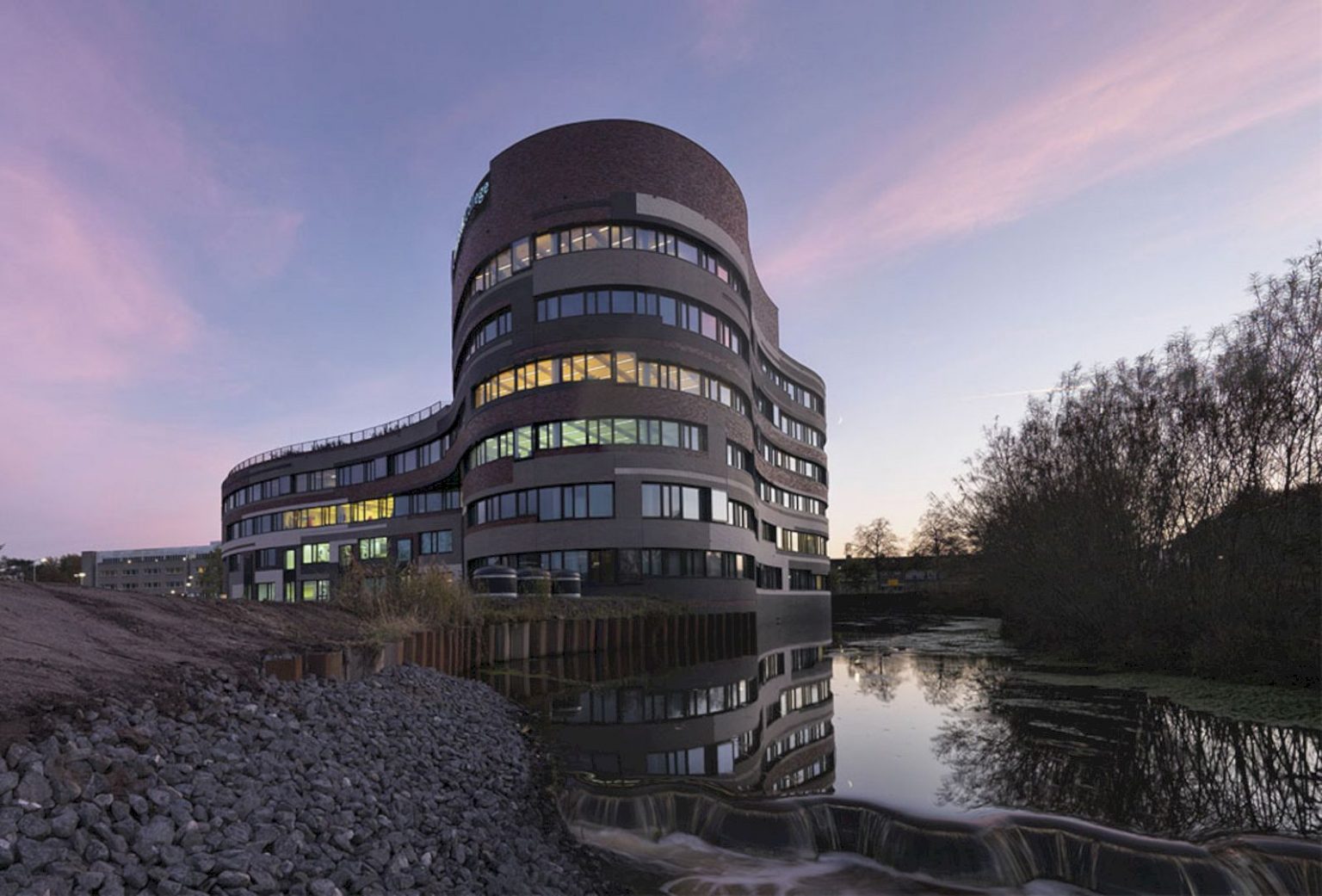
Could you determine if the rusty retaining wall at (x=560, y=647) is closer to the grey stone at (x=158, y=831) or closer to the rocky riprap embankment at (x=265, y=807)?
the rocky riprap embankment at (x=265, y=807)

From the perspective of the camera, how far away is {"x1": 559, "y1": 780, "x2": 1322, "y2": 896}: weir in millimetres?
8164

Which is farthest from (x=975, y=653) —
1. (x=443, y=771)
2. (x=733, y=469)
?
(x=443, y=771)

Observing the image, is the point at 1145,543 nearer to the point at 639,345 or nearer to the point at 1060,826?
the point at 1060,826

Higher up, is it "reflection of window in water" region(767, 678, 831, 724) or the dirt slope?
the dirt slope

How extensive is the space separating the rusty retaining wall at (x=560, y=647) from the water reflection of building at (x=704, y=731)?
2.90 m

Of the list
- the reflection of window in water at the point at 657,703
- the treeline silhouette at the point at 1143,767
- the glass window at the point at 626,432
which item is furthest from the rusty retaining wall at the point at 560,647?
the glass window at the point at 626,432

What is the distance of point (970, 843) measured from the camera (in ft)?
29.5

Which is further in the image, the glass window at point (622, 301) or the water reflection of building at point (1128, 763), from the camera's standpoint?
the glass window at point (622, 301)

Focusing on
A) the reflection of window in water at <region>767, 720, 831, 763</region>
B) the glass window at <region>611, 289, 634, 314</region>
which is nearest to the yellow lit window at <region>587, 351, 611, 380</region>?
the glass window at <region>611, 289, 634, 314</region>

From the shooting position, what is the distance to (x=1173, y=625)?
22328 mm

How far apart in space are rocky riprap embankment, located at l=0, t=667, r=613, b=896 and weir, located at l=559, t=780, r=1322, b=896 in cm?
150

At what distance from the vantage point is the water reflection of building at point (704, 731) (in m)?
12.8

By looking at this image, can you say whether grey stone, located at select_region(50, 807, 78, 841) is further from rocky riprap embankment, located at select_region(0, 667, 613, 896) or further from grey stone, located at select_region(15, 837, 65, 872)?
grey stone, located at select_region(15, 837, 65, 872)

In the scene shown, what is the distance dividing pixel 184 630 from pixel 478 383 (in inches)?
1459
